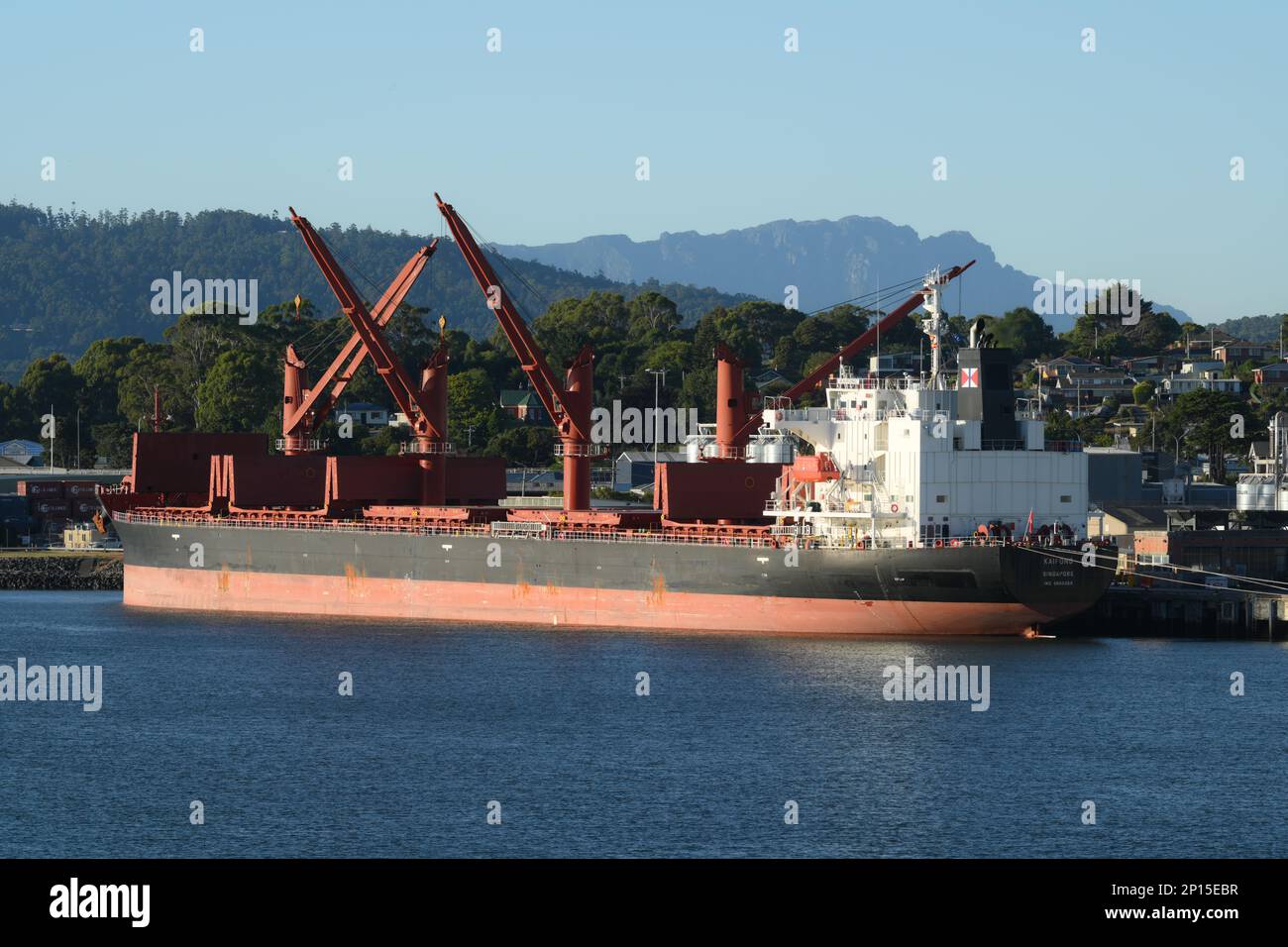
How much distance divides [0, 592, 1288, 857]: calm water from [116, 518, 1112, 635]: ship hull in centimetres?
139

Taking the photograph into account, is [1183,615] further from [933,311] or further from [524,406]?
[524,406]

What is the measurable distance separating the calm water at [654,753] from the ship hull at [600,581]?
139cm

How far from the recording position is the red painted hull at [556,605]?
52.4 meters

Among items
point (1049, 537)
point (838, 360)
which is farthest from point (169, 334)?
point (1049, 537)

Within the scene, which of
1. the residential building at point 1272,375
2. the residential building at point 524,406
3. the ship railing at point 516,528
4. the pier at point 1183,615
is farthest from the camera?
the residential building at point 1272,375

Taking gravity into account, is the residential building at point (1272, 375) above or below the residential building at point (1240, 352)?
below

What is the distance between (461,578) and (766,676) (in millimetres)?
17997

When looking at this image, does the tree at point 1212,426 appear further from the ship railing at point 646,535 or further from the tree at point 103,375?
the tree at point 103,375

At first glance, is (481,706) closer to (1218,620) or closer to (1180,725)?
(1180,725)

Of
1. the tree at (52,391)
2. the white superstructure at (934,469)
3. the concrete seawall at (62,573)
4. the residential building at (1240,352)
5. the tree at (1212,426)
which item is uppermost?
the residential building at (1240,352)

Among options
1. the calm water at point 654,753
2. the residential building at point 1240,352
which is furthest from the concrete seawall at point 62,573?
the residential building at point 1240,352

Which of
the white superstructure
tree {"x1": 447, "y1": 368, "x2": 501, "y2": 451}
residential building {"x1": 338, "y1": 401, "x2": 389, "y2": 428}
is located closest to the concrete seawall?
tree {"x1": 447, "y1": 368, "x2": 501, "y2": 451}

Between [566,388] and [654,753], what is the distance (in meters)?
29.3

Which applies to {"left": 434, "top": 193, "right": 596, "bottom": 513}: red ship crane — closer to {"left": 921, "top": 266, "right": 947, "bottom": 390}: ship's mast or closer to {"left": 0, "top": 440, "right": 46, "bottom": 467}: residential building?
{"left": 921, "top": 266, "right": 947, "bottom": 390}: ship's mast
